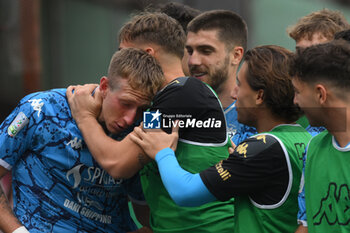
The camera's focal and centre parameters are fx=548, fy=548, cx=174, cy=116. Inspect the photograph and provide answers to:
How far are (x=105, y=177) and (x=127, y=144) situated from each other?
0.48m

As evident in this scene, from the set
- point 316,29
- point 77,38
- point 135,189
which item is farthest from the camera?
point 77,38

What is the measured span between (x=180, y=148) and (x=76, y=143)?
2.51 ft

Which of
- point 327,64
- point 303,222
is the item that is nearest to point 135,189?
point 303,222

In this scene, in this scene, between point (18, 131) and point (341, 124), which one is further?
point (18, 131)

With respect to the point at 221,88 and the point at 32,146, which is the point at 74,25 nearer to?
the point at 221,88

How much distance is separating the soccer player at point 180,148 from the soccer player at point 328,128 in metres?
0.59

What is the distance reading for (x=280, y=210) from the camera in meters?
3.19

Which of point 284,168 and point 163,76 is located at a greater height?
point 163,76

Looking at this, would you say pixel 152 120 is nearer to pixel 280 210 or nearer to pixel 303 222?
pixel 280 210

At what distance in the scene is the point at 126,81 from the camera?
3576 mm

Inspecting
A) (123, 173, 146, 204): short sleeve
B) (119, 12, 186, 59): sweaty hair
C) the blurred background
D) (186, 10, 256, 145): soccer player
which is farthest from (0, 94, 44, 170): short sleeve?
the blurred background

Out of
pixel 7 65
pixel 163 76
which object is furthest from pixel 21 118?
pixel 7 65

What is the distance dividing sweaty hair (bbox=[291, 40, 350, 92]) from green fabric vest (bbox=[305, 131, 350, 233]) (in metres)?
0.32

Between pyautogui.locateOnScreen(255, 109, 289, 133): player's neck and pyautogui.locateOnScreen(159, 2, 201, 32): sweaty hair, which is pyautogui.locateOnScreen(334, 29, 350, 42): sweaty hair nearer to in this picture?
pyautogui.locateOnScreen(255, 109, 289, 133): player's neck
